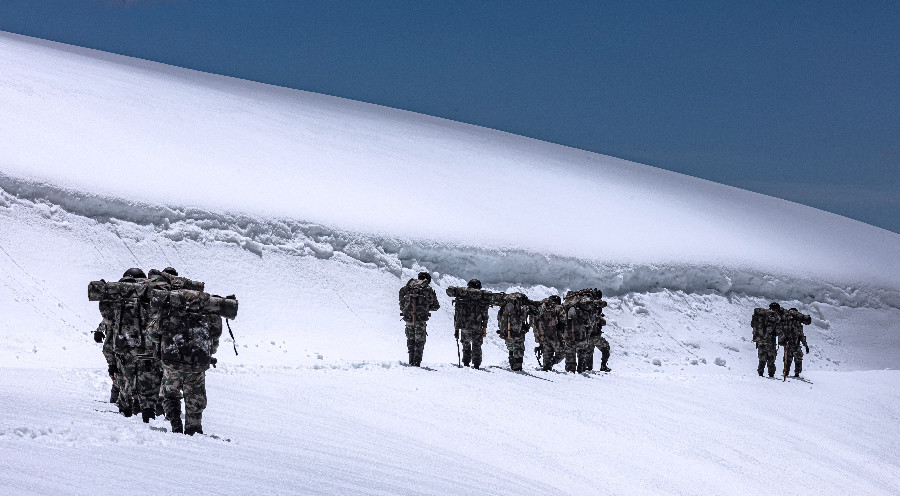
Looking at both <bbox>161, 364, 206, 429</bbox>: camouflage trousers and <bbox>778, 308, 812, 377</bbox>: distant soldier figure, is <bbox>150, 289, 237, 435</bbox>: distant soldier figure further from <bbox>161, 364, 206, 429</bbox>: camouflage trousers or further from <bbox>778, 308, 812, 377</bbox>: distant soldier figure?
<bbox>778, 308, 812, 377</bbox>: distant soldier figure

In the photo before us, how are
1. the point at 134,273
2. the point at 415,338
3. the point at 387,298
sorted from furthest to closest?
the point at 387,298
the point at 415,338
the point at 134,273

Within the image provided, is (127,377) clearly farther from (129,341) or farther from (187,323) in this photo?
(187,323)

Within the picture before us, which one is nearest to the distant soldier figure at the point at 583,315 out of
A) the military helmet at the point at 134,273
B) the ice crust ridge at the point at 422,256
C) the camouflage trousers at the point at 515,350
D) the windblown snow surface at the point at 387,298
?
the windblown snow surface at the point at 387,298

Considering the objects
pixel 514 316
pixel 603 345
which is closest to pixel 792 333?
pixel 603 345

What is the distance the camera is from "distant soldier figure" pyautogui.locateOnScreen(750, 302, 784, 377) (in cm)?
2133

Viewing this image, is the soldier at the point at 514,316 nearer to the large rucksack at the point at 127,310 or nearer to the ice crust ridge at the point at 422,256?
the ice crust ridge at the point at 422,256

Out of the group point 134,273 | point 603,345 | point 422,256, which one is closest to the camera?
point 134,273

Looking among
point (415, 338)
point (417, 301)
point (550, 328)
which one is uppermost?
point (417, 301)

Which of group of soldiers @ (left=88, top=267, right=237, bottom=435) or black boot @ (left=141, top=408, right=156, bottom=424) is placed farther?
black boot @ (left=141, top=408, right=156, bottom=424)

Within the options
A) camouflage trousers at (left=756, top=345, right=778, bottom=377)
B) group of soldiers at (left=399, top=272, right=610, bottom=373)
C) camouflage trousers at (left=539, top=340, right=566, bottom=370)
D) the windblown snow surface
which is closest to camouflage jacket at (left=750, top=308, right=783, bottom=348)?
camouflage trousers at (left=756, top=345, right=778, bottom=377)

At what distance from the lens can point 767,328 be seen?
21.5 metres

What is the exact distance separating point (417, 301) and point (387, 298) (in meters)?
7.79

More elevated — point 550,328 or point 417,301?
point 417,301

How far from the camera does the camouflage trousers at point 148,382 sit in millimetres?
9305
